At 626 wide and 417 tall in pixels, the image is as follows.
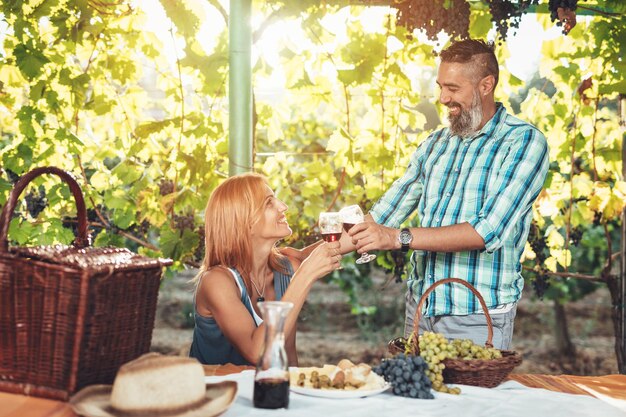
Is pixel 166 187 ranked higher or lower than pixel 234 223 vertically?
higher

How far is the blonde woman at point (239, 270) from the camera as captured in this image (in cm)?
235

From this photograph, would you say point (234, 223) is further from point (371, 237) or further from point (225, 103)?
point (225, 103)

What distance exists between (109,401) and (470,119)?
5.85ft

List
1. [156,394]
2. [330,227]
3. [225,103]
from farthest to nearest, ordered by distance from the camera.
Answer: [225,103] < [330,227] < [156,394]

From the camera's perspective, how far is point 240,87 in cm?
318

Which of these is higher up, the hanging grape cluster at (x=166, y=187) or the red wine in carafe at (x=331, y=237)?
the hanging grape cluster at (x=166, y=187)

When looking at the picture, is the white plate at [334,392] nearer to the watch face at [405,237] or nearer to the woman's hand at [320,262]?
the woman's hand at [320,262]

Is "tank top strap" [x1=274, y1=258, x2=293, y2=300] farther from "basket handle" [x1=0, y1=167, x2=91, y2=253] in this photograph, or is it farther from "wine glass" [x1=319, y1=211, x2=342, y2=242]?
"basket handle" [x1=0, y1=167, x2=91, y2=253]

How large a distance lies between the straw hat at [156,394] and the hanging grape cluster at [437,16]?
2.02 metres

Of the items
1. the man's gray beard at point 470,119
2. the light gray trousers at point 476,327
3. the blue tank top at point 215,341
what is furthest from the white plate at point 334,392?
the man's gray beard at point 470,119

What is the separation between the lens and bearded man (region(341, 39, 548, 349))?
2.63 m

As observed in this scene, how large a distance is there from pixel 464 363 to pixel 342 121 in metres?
2.60

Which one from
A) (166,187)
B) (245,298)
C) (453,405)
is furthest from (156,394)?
(166,187)

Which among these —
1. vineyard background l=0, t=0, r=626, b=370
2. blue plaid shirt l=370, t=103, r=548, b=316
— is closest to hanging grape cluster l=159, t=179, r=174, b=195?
vineyard background l=0, t=0, r=626, b=370
